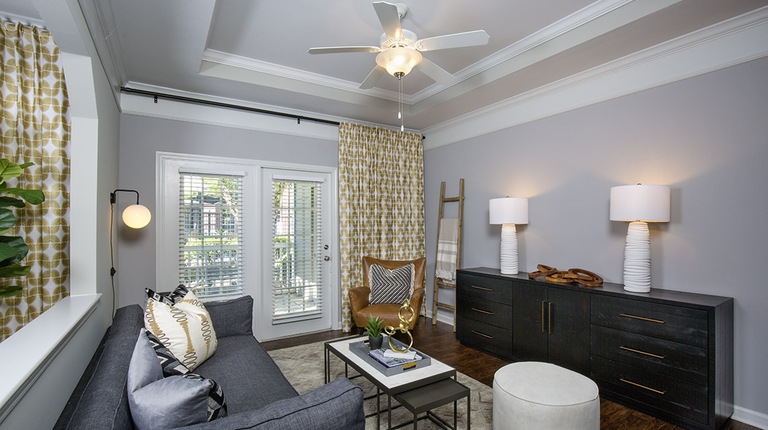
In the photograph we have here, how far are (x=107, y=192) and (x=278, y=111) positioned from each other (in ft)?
6.39

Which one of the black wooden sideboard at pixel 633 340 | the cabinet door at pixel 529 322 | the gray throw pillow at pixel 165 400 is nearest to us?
the gray throw pillow at pixel 165 400

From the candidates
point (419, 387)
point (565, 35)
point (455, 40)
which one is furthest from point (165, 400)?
point (565, 35)

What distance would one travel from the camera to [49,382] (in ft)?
4.73

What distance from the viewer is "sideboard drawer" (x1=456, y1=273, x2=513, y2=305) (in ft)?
11.6

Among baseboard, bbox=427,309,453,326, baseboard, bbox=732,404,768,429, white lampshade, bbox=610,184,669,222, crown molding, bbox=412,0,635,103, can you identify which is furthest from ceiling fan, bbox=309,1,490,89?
baseboard, bbox=427,309,453,326

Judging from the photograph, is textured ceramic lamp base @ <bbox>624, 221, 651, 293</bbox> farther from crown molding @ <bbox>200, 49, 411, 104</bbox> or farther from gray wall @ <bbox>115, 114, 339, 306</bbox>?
gray wall @ <bbox>115, 114, 339, 306</bbox>

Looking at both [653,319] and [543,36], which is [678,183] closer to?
[653,319]

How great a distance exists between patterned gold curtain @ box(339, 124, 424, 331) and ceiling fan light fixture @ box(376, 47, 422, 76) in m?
2.18

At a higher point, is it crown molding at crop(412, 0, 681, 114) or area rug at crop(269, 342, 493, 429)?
crown molding at crop(412, 0, 681, 114)

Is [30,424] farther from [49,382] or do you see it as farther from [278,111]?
[278,111]

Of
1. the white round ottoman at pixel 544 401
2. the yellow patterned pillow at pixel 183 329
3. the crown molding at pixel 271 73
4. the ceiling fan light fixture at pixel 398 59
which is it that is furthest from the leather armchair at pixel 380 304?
the ceiling fan light fixture at pixel 398 59

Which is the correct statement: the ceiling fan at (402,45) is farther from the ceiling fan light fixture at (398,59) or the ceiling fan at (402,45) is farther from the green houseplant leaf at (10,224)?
the green houseplant leaf at (10,224)

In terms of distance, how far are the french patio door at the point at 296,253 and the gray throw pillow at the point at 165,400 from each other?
2946mm

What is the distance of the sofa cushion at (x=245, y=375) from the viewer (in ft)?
6.10
